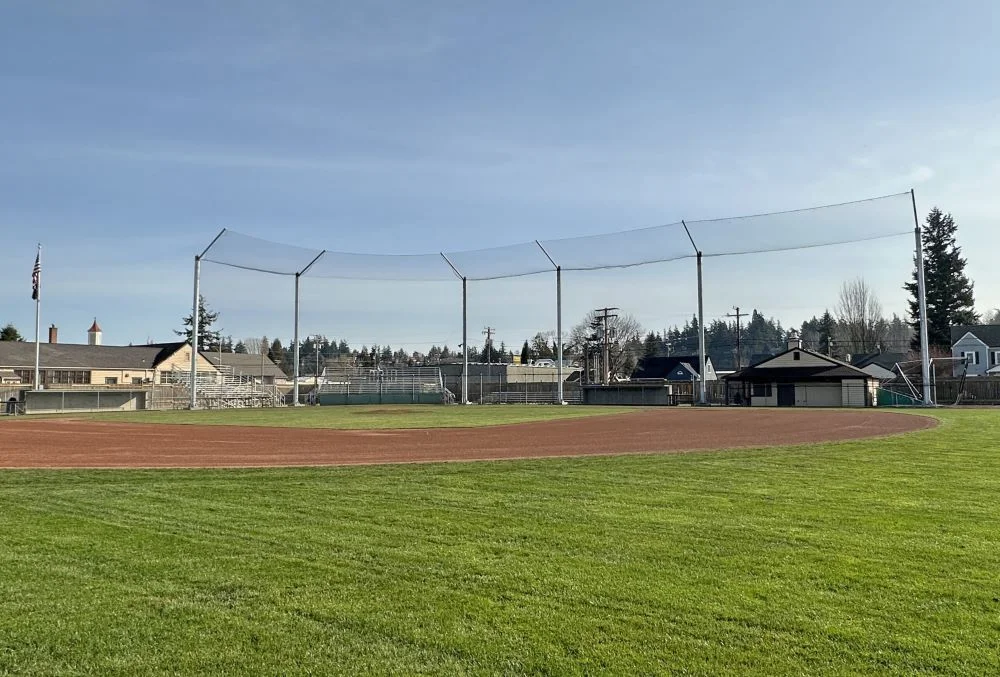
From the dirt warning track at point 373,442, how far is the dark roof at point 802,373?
22.7 metres

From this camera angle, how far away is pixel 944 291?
211 feet

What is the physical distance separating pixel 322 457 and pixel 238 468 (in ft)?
7.17

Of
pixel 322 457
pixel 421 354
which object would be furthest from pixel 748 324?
pixel 322 457

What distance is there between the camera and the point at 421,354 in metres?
135

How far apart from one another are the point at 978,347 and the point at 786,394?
24.6 meters

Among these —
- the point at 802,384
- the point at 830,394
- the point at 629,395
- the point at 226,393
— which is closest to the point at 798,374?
the point at 802,384

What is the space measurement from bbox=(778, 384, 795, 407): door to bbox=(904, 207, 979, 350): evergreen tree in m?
26.6

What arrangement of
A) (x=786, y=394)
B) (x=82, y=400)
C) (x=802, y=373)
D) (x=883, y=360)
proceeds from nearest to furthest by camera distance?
(x=82, y=400), (x=786, y=394), (x=802, y=373), (x=883, y=360)

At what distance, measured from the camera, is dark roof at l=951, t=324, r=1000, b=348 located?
186ft

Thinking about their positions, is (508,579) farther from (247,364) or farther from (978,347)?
(247,364)

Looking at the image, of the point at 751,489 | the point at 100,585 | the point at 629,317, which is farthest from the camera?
the point at 629,317

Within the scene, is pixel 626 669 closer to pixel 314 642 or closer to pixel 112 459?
pixel 314 642

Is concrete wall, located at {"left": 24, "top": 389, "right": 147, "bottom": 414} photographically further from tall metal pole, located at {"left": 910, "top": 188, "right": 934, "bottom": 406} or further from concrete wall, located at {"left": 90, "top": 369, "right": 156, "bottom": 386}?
tall metal pole, located at {"left": 910, "top": 188, "right": 934, "bottom": 406}

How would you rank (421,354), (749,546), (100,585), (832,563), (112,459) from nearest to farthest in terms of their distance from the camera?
(100,585) → (832,563) → (749,546) → (112,459) → (421,354)
